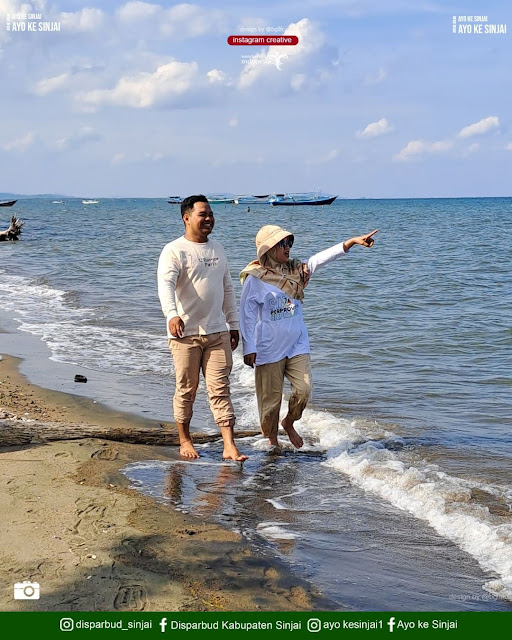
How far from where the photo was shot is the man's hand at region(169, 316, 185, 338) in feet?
18.4

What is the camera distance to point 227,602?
3533 millimetres

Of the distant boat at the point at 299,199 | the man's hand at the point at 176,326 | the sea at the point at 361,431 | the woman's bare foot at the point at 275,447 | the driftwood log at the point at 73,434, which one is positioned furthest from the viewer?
the distant boat at the point at 299,199

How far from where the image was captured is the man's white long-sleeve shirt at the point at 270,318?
239 inches

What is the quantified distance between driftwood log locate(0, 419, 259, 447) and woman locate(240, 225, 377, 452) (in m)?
0.90

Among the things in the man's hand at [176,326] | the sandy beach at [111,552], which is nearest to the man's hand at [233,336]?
the man's hand at [176,326]

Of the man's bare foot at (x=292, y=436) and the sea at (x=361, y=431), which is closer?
the sea at (x=361, y=431)

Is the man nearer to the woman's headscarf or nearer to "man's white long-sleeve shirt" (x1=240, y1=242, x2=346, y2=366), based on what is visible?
"man's white long-sleeve shirt" (x1=240, y1=242, x2=346, y2=366)

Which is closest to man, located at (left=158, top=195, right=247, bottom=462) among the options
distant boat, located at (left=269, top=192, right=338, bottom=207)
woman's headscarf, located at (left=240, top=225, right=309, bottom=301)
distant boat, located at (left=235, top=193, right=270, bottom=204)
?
woman's headscarf, located at (left=240, top=225, right=309, bottom=301)

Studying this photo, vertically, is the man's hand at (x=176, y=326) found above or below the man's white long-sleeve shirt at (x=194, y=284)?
below

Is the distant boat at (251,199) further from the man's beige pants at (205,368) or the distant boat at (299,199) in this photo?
the man's beige pants at (205,368)

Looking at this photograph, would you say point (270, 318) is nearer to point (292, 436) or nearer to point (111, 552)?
point (292, 436)
